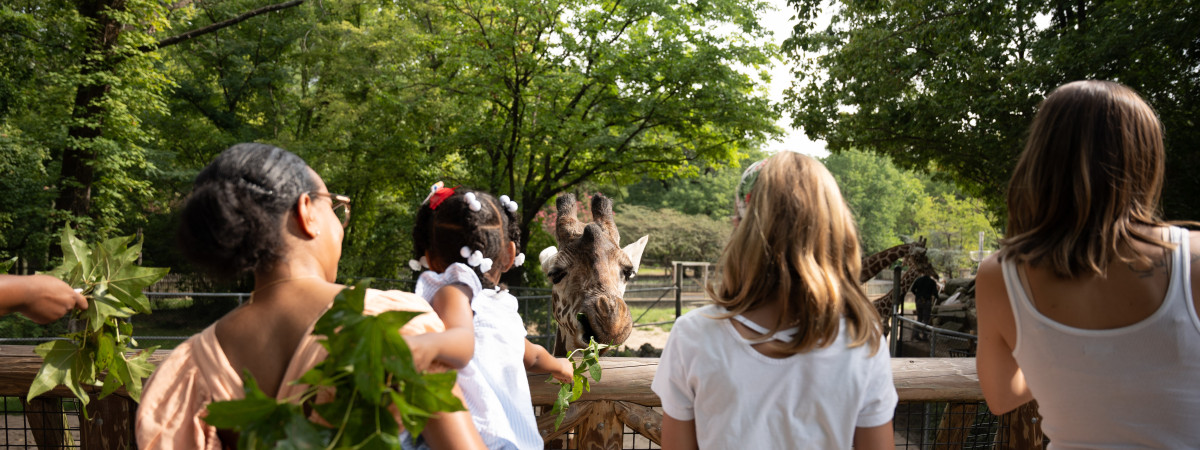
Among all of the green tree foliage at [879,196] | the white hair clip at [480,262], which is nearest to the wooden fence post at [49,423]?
the white hair clip at [480,262]

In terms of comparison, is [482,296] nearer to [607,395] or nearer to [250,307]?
[250,307]

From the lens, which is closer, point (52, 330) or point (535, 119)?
point (52, 330)

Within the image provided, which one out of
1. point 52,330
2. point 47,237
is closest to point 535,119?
point 47,237

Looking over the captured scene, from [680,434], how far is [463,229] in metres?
0.85

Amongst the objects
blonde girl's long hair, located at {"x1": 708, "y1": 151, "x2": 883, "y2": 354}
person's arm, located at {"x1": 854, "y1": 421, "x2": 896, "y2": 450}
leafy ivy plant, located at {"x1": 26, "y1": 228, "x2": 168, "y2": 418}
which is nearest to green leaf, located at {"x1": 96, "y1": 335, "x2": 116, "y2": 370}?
leafy ivy plant, located at {"x1": 26, "y1": 228, "x2": 168, "y2": 418}

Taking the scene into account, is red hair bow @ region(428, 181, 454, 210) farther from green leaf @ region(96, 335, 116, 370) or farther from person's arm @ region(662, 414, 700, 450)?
green leaf @ region(96, 335, 116, 370)

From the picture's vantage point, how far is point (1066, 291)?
1.64 metres

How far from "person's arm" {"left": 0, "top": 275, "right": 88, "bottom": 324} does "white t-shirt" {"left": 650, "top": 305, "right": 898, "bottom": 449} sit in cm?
166

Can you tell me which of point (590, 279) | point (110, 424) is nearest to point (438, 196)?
point (590, 279)

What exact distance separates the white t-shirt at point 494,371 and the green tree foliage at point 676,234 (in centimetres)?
2576

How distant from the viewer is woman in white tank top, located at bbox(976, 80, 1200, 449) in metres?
1.57

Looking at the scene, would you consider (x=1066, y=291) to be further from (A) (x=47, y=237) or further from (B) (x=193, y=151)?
(B) (x=193, y=151)

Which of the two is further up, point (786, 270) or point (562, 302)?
point (786, 270)

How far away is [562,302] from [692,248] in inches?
1048
